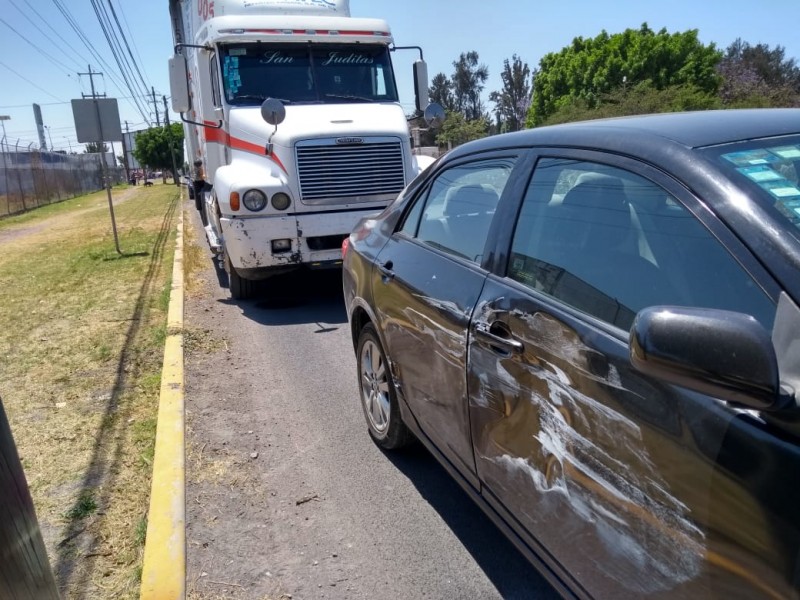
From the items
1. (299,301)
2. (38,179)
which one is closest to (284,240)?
(299,301)

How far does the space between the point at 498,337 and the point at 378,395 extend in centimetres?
168

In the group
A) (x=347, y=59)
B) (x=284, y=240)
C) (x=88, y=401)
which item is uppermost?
(x=347, y=59)

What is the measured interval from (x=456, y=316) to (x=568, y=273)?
0.57m

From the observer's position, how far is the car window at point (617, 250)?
1.75 metres

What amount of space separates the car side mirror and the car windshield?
0.38m

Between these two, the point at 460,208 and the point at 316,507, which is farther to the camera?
the point at 316,507

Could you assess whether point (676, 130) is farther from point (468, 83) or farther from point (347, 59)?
point (468, 83)

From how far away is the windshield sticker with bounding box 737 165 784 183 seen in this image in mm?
1809

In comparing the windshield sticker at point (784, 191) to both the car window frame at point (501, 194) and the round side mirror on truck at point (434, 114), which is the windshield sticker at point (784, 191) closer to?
the car window frame at point (501, 194)

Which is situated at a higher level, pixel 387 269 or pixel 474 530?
pixel 387 269

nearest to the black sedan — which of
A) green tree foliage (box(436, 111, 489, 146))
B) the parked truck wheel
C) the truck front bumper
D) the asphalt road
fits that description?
the asphalt road

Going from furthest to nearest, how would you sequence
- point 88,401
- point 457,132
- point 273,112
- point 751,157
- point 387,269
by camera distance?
point 457,132 → point 273,112 → point 88,401 → point 387,269 → point 751,157

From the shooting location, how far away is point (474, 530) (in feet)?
10.6

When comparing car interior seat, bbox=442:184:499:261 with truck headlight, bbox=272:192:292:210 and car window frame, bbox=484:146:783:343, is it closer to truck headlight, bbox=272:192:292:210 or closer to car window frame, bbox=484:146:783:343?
car window frame, bbox=484:146:783:343
